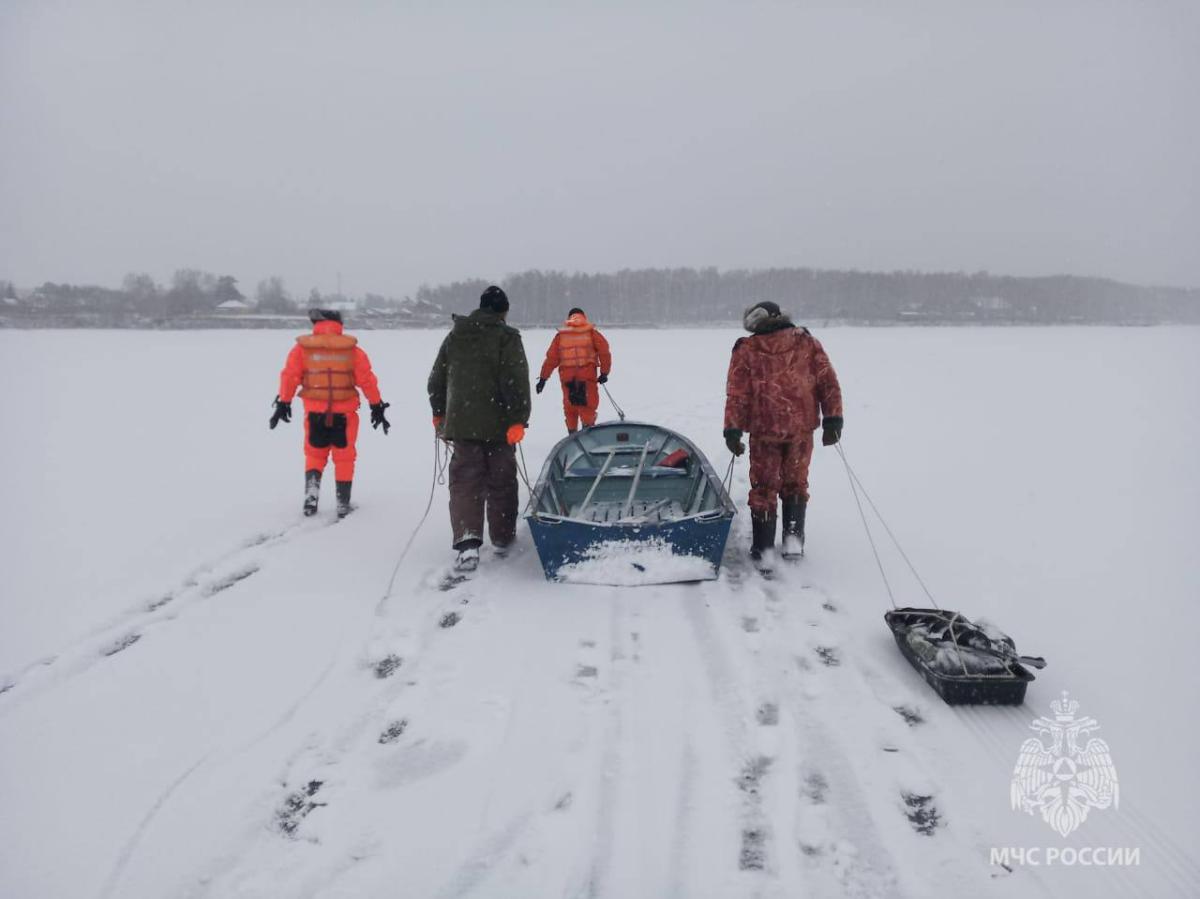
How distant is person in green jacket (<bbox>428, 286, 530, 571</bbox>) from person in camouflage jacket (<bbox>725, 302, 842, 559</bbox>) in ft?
4.52

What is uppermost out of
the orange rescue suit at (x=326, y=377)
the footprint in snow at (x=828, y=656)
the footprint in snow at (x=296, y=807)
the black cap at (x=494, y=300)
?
the black cap at (x=494, y=300)

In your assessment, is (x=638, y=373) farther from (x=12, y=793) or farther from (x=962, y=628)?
(x=12, y=793)

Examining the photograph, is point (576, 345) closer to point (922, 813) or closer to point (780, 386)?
point (780, 386)

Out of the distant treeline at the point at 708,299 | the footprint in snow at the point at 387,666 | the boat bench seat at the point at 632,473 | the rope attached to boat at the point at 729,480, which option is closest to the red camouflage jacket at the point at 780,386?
the rope attached to boat at the point at 729,480

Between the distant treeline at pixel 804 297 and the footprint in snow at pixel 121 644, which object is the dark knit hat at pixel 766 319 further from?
the distant treeline at pixel 804 297

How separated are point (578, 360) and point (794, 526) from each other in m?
3.41

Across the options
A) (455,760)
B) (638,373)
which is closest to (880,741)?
(455,760)

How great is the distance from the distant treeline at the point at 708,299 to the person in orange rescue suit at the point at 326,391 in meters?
63.8

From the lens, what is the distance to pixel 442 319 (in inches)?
2411

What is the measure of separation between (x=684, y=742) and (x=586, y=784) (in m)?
0.42

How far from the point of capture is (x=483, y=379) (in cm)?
429

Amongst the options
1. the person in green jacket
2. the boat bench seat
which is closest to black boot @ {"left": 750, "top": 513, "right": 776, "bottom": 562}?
the boat bench seat

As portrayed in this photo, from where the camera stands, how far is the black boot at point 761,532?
4.32m

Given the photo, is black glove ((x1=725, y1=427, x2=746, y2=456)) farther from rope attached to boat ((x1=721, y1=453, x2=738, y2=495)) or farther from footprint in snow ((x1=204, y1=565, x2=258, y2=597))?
footprint in snow ((x1=204, y1=565, x2=258, y2=597))
